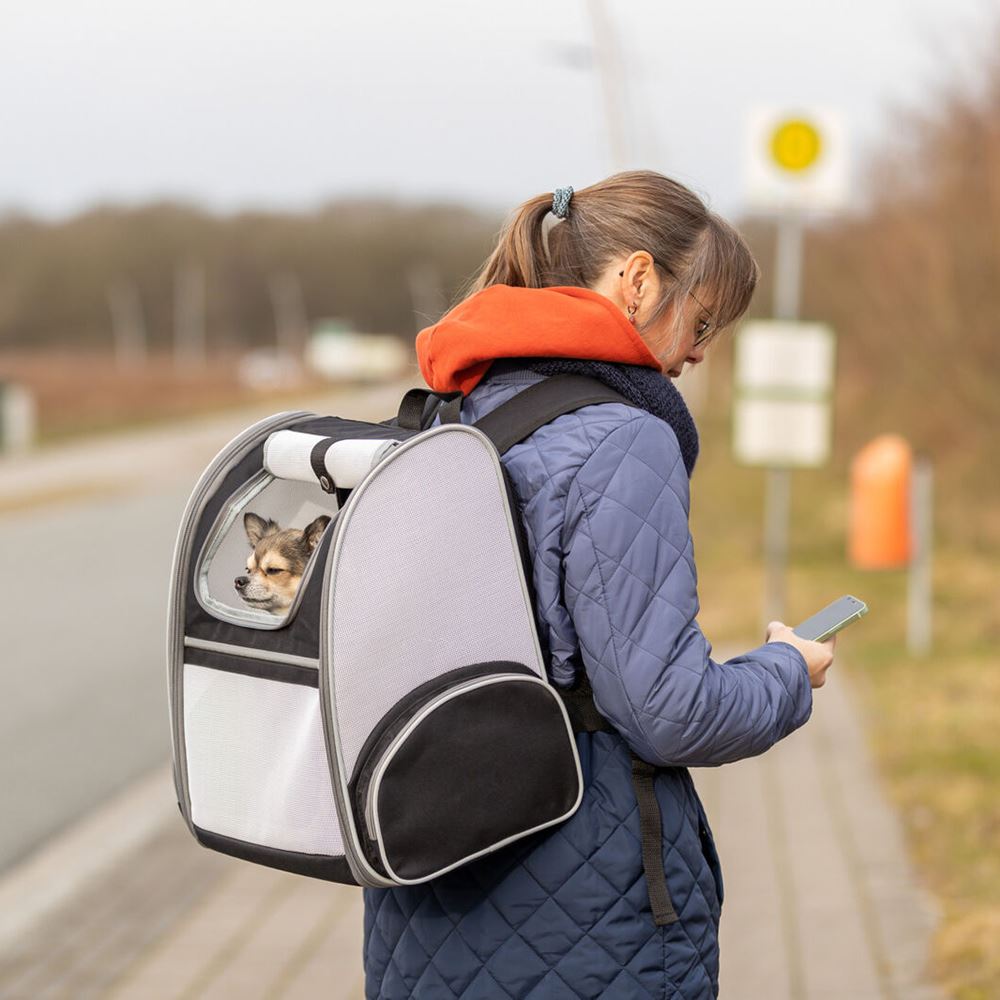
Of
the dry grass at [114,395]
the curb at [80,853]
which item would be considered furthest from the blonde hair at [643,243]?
the dry grass at [114,395]

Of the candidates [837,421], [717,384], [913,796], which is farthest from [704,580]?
[717,384]

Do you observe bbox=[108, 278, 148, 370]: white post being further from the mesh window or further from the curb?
the mesh window

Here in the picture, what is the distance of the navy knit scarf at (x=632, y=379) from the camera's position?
201cm

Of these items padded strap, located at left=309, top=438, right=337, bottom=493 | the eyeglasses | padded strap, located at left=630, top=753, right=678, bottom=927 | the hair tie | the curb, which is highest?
the hair tie

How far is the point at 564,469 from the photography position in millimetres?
1915

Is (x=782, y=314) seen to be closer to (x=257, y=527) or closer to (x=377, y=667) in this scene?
(x=257, y=527)

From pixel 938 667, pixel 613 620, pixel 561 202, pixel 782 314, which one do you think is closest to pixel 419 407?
pixel 561 202

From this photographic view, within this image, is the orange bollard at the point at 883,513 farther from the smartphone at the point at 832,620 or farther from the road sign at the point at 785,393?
the smartphone at the point at 832,620

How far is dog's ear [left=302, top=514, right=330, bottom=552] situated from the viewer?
2.00m

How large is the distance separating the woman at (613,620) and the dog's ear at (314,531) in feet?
0.79

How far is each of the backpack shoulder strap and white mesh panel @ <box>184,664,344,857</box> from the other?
0.40 meters

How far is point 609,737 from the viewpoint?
204 centimetres

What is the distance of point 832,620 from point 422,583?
25.9 inches

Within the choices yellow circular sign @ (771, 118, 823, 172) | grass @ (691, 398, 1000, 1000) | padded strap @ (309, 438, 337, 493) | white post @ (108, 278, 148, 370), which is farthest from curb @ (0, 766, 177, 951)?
white post @ (108, 278, 148, 370)
